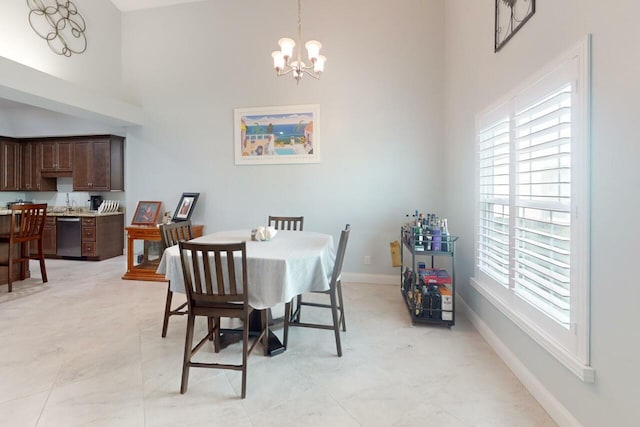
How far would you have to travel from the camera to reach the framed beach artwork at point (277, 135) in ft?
13.8

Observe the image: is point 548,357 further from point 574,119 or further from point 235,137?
point 235,137

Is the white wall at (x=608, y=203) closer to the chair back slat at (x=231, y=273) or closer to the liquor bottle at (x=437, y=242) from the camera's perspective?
the liquor bottle at (x=437, y=242)

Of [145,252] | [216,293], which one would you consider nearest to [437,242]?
[216,293]

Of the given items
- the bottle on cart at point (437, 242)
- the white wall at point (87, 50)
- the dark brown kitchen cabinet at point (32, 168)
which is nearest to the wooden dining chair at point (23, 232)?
the white wall at point (87, 50)

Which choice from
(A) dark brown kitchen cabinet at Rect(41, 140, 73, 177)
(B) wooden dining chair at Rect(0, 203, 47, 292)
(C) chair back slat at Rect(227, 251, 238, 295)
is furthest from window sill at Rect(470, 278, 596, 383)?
(A) dark brown kitchen cabinet at Rect(41, 140, 73, 177)

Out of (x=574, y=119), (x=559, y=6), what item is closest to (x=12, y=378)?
(x=574, y=119)

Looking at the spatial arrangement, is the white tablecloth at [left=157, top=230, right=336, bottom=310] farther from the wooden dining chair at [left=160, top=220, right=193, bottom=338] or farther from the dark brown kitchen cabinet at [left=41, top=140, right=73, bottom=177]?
the dark brown kitchen cabinet at [left=41, top=140, right=73, bottom=177]

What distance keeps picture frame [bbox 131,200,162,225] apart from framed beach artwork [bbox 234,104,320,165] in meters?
1.52

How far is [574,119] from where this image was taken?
1.47m

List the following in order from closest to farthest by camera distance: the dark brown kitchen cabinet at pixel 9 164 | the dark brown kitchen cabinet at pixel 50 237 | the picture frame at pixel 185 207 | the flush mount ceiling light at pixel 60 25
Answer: the flush mount ceiling light at pixel 60 25, the picture frame at pixel 185 207, the dark brown kitchen cabinet at pixel 50 237, the dark brown kitchen cabinet at pixel 9 164

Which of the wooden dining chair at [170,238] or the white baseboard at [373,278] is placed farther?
the white baseboard at [373,278]

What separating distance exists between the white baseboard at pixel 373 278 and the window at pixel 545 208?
1700mm

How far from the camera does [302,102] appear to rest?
421 cm

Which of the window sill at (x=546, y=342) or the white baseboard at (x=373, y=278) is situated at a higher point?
the window sill at (x=546, y=342)
